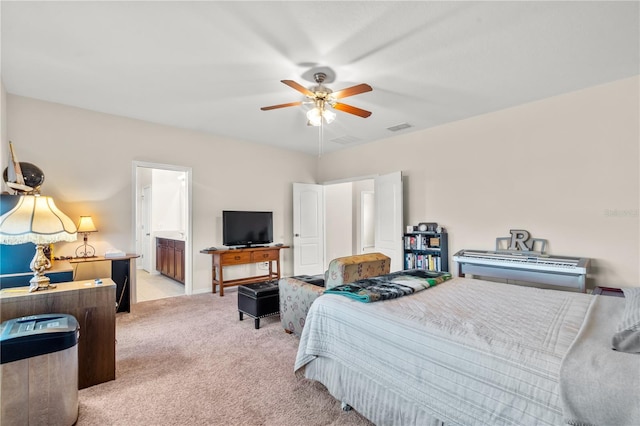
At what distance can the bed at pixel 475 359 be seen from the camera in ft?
3.54

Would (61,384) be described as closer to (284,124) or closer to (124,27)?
(124,27)

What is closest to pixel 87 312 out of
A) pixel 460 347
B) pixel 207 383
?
pixel 207 383

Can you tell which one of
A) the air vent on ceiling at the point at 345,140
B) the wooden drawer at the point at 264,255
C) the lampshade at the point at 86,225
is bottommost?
the wooden drawer at the point at 264,255

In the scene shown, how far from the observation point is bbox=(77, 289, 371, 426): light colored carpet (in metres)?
1.89

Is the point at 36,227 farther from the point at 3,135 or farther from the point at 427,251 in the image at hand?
the point at 427,251

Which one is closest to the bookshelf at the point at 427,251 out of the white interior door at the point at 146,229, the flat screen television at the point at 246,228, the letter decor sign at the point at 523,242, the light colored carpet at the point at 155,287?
the letter decor sign at the point at 523,242

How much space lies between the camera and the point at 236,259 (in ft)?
16.7

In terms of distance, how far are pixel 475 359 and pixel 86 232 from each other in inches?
184

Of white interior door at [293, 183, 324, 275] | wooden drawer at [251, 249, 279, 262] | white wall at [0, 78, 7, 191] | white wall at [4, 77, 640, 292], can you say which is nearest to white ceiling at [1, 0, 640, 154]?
white wall at [0, 78, 7, 191]

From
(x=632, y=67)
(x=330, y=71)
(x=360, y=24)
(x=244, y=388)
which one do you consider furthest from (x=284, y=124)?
(x=632, y=67)

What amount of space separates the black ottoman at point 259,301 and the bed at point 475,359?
123cm

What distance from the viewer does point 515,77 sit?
10.3 feet

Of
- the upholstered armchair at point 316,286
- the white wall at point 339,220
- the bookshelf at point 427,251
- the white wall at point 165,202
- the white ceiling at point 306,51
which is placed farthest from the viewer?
the white wall at point 339,220

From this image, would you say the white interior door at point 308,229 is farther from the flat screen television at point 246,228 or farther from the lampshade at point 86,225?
the lampshade at point 86,225
